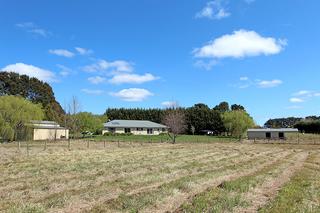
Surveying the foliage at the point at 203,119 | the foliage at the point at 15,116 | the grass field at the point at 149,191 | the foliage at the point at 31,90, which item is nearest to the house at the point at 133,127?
the foliage at the point at 203,119

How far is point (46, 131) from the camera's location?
82250 mm

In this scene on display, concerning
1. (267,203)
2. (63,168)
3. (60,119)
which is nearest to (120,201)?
(267,203)

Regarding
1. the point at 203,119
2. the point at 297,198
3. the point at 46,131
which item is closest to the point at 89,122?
the point at 46,131

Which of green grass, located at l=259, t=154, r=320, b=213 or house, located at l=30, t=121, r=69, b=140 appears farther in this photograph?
house, located at l=30, t=121, r=69, b=140

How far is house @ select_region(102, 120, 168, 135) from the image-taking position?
11628 cm

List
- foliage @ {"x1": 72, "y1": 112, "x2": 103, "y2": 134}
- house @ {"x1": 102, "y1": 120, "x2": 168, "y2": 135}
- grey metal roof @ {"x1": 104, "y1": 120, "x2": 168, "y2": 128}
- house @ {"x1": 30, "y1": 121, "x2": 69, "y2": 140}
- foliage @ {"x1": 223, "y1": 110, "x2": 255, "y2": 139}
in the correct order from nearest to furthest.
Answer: house @ {"x1": 30, "y1": 121, "x2": 69, "y2": 140} → foliage @ {"x1": 223, "y1": 110, "x2": 255, "y2": 139} → foliage @ {"x1": 72, "y1": 112, "x2": 103, "y2": 134} → house @ {"x1": 102, "y1": 120, "x2": 168, "y2": 135} → grey metal roof @ {"x1": 104, "y1": 120, "x2": 168, "y2": 128}

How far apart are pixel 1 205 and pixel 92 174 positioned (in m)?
7.90

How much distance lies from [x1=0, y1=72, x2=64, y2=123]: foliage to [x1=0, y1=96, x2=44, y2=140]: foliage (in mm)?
35414

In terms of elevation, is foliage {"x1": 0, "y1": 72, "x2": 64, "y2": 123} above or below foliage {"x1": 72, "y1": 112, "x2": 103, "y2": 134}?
above

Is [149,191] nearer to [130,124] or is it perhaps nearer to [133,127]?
[133,127]

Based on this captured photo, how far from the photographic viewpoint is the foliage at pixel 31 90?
110m

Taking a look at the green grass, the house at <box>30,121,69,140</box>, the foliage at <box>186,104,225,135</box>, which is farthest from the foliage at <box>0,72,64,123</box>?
the green grass

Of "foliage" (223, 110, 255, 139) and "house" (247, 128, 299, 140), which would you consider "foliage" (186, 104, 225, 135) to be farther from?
"foliage" (223, 110, 255, 139)

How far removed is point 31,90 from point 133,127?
31.8 metres
